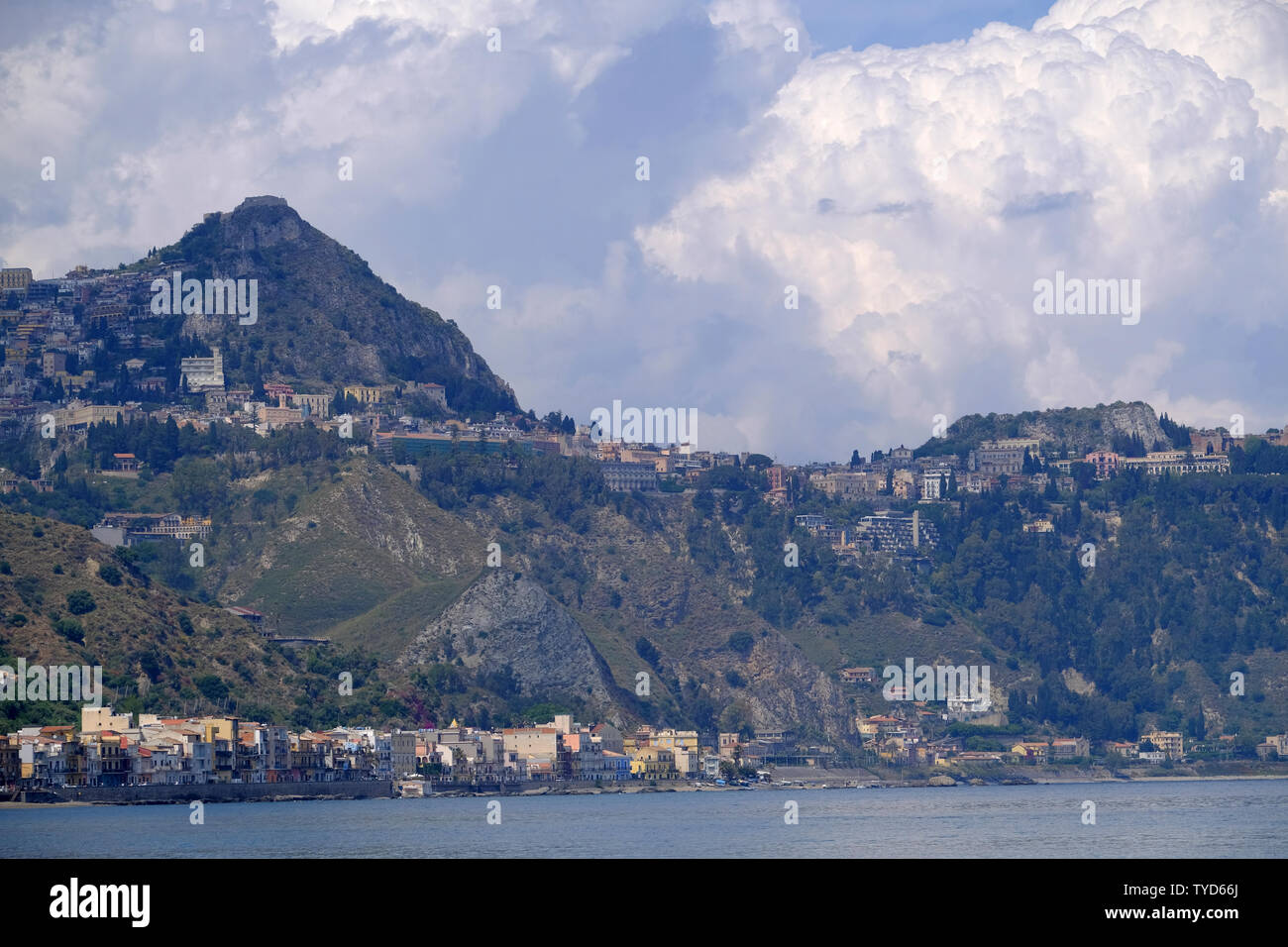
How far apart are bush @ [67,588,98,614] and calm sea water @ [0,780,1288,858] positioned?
2624cm

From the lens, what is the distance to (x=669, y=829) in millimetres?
91062

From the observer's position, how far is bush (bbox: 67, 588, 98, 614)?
14400 centimetres

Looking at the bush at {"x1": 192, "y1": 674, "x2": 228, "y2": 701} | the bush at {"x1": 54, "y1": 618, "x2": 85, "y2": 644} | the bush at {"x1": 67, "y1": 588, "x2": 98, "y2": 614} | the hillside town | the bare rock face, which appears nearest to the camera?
the hillside town

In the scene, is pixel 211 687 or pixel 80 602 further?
pixel 211 687

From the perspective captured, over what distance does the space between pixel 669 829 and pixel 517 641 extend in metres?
90.1

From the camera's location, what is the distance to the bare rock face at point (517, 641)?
7018 inches

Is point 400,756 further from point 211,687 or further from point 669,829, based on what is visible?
point 669,829

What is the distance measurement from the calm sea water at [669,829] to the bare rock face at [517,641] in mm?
38213

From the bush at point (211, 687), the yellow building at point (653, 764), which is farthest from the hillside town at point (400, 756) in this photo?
the bush at point (211, 687)

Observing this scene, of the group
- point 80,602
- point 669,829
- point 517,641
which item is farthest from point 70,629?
point 669,829

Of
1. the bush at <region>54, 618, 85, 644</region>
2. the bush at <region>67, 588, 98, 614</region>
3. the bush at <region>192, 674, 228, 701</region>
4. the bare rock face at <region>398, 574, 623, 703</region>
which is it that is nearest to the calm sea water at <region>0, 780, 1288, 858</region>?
the bush at <region>192, 674, 228, 701</region>

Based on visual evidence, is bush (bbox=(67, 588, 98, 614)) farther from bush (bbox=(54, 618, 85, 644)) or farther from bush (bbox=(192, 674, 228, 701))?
bush (bbox=(192, 674, 228, 701))

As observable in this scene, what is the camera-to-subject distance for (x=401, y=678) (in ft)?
566

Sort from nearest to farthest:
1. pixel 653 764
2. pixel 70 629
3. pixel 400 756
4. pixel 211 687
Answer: pixel 70 629, pixel 211 687, pixel 400 756, pixel 653 764
